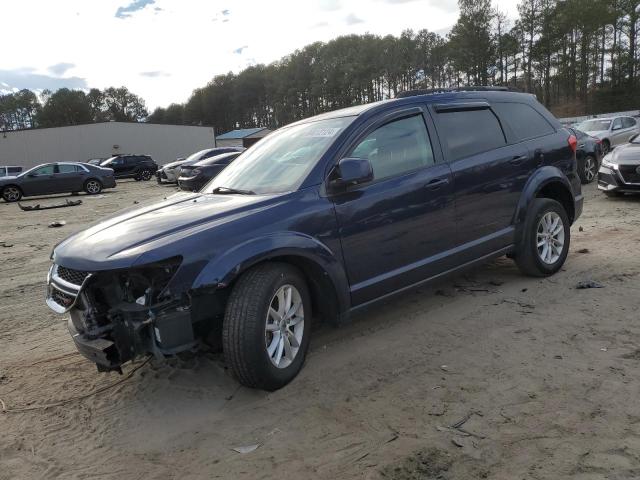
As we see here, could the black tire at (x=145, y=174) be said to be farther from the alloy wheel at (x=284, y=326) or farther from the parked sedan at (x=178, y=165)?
the alloy wheel at (x=284, y=326)

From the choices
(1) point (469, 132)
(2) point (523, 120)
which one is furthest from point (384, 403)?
(2) point (523, 120)

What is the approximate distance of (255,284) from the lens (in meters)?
3.10

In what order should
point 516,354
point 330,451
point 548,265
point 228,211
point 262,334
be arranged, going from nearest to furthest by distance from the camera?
1. point 330,451
2. point 262,334
3. point 228,211
4. point 516,354
5. point 548,265

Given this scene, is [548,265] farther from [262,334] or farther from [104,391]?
[104,391]

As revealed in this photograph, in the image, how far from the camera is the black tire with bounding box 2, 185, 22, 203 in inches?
759

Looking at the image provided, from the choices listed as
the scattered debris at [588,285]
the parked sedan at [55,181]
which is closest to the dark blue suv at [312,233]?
the scattered debris at [588,285]

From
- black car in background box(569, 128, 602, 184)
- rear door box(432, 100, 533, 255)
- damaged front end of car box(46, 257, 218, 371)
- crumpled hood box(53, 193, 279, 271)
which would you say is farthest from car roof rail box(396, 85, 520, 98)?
black car in background box(569, 128, 602, 184)

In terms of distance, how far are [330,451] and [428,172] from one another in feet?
7.76

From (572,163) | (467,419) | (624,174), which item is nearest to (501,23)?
(624,174)

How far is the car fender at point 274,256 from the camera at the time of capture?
2953 millimetres

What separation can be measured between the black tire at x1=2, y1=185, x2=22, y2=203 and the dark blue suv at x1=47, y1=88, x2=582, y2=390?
18539mm

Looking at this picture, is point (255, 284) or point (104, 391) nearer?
point (255, 284)

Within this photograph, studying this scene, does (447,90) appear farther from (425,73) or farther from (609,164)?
(425,73)

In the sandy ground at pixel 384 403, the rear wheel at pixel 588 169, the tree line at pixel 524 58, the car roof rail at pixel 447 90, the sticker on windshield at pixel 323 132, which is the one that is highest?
the tree line at pixel 524 58
